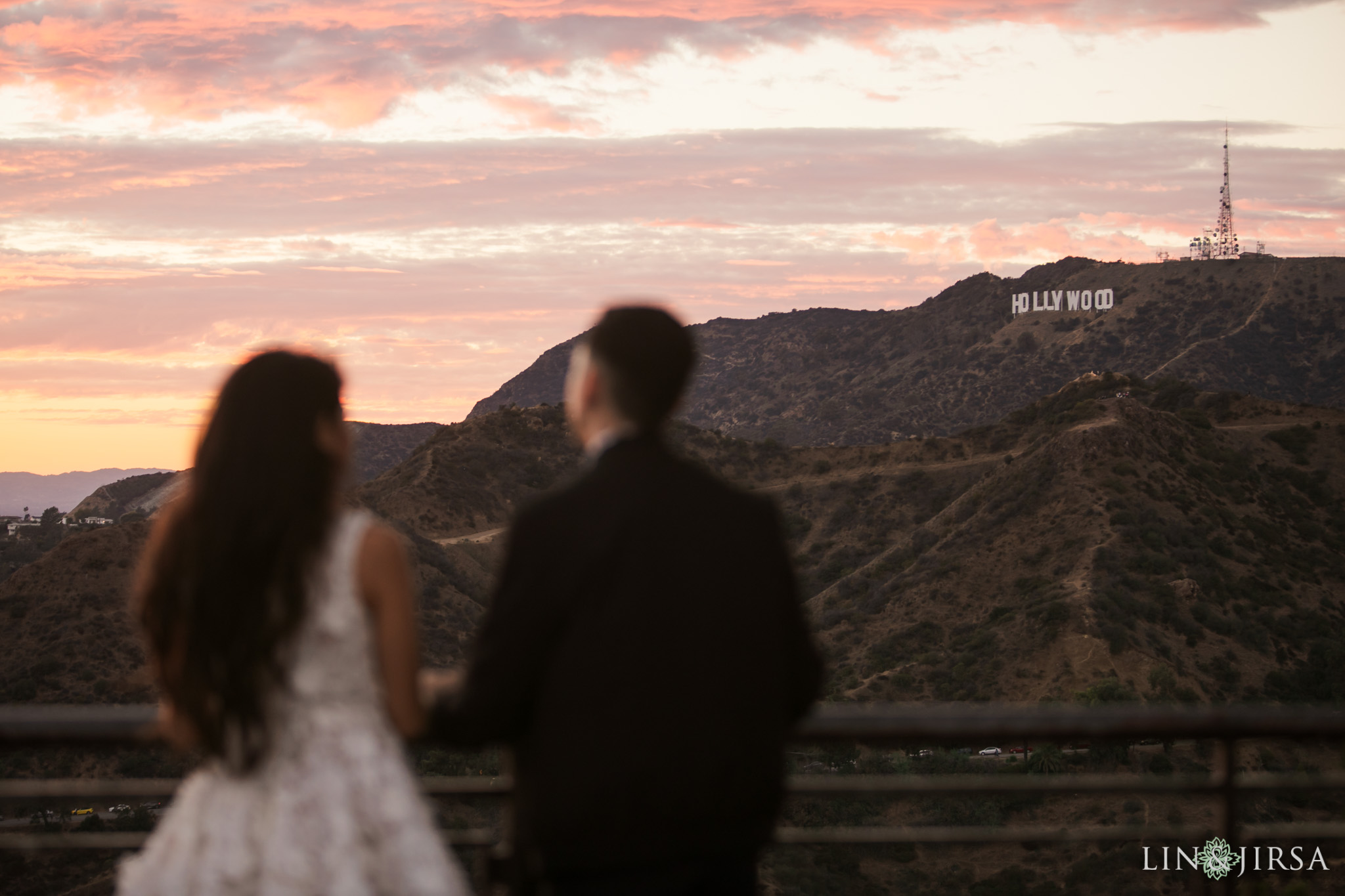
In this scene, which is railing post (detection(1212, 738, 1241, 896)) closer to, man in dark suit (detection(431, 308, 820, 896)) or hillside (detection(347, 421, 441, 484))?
man in dark suit (detection(431, 308, 820, 896))

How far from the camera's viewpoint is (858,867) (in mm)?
32250

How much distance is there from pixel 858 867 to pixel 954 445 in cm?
3656

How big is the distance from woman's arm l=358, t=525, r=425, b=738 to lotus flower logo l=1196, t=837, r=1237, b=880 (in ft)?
6.04

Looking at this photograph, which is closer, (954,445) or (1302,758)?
(1302,758)

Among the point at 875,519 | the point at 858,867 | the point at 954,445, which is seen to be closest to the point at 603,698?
the point at 858,867

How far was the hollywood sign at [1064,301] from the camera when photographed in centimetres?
10881

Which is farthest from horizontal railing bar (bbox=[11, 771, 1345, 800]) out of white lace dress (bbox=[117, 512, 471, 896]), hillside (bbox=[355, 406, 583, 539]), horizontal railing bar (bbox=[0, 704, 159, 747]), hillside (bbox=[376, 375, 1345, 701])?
hillside (bbox=[355, 406, 583, 539])

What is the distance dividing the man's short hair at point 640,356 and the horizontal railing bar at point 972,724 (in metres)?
0.73

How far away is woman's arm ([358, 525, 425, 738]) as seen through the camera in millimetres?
1936

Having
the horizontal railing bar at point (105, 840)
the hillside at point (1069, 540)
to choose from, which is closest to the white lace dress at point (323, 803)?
the horizontal railing bar at point (105, 840)

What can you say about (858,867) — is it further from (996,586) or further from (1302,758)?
Result: (996,586)

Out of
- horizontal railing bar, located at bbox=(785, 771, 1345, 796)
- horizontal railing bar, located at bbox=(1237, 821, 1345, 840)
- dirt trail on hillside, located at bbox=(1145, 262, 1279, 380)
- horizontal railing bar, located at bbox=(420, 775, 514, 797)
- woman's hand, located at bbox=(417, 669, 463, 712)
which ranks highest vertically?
dirt trail on hillside, located at bbox=(1145, 262, 1279, 380)

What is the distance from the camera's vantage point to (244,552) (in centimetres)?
189

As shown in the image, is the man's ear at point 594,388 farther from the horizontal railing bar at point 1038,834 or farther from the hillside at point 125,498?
the hillside at point 125,498
